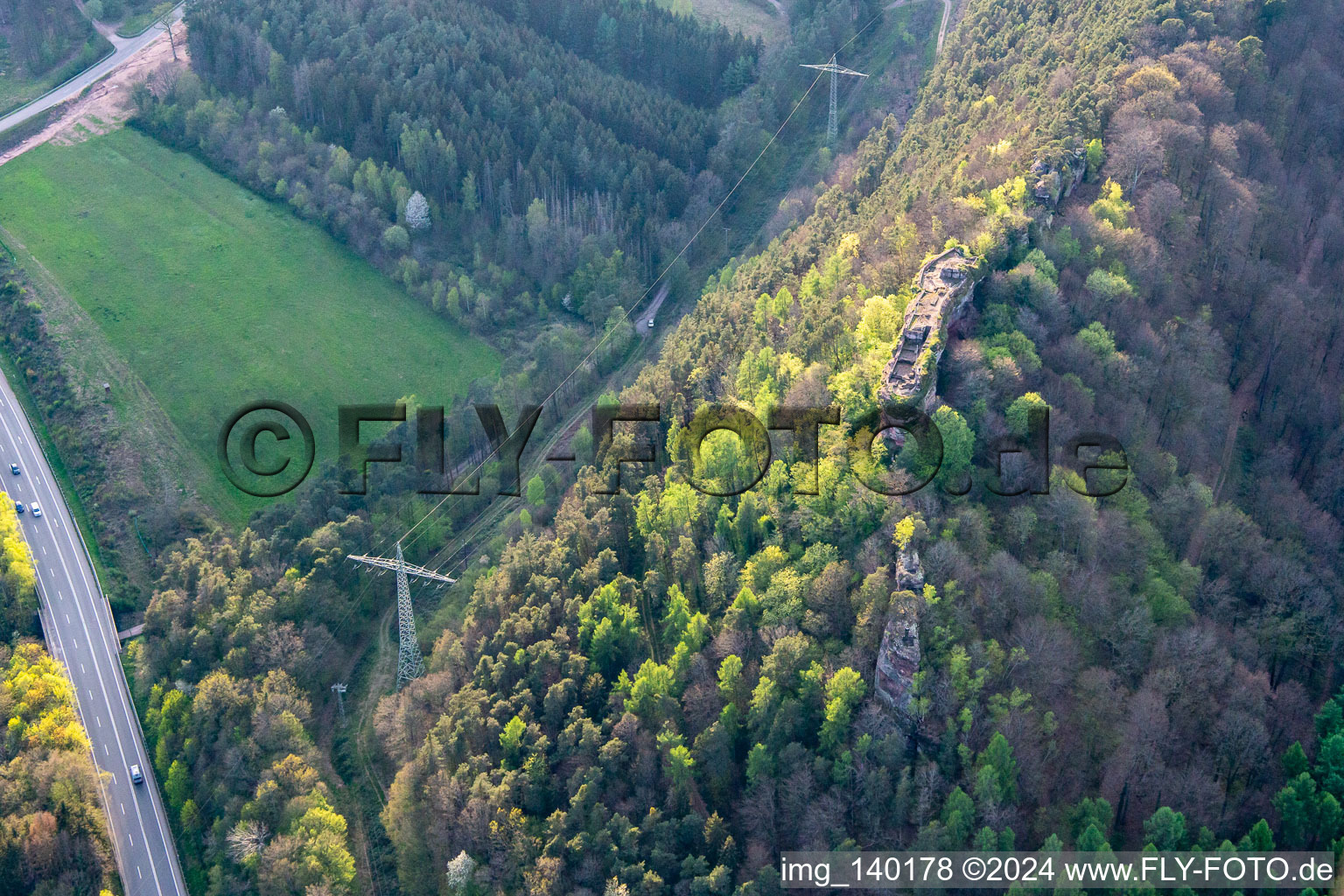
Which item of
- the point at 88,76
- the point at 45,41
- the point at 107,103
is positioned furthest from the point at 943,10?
the point at 45,41

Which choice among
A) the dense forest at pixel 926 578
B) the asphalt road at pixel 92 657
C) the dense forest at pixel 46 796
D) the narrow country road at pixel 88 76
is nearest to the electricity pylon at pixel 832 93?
the dense forest at pixel 926 578

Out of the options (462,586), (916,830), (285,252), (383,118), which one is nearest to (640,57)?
(383,118)

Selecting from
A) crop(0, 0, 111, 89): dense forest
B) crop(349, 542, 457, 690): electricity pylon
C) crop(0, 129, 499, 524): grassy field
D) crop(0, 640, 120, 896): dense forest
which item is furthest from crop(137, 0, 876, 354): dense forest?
crop(0, 640, 120, 896): dense forest

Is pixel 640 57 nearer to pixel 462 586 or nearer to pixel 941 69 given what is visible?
pixel 941 69

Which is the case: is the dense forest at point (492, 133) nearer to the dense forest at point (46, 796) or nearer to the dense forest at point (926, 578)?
the dense forest at point (926, 578)

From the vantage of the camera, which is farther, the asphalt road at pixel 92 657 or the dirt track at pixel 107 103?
the dirt track at pixel 107 103

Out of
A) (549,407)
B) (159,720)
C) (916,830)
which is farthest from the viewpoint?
(549,407)
